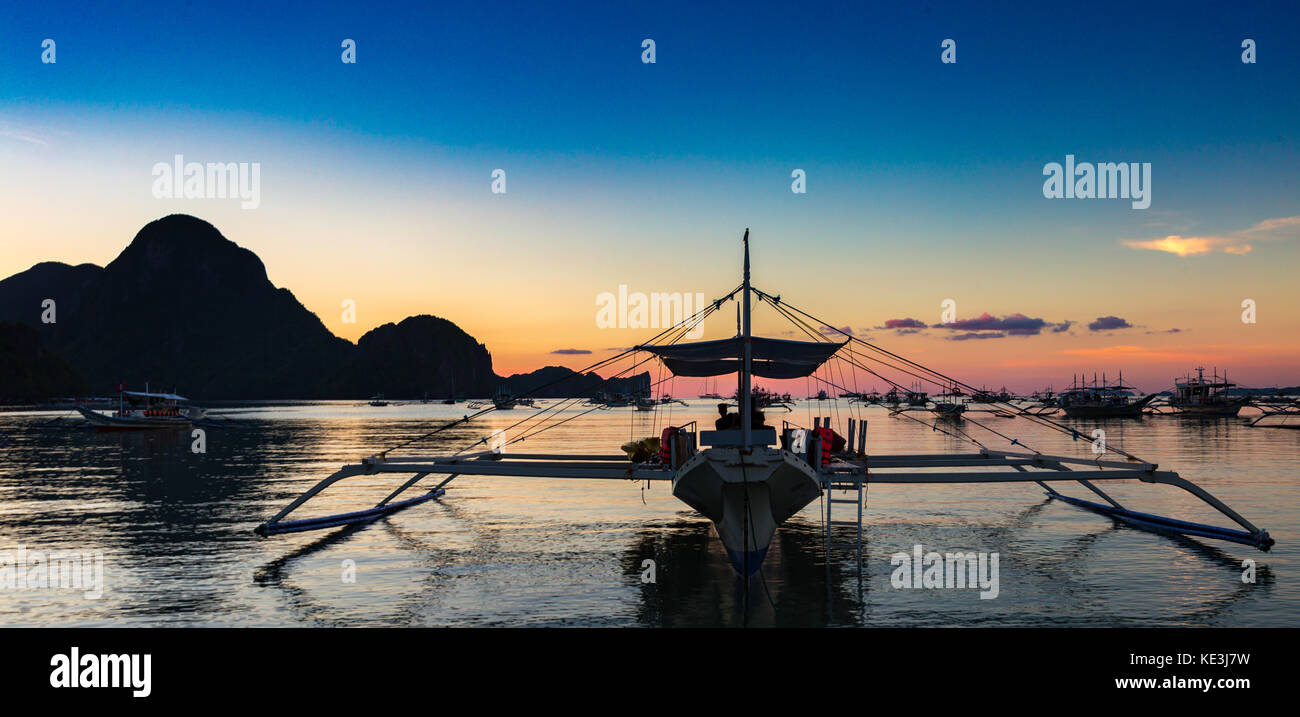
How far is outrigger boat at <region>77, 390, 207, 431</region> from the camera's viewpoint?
7375cm

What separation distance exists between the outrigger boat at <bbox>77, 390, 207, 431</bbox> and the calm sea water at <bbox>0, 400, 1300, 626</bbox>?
44.7 meters

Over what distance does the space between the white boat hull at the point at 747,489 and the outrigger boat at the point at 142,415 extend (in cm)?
7400

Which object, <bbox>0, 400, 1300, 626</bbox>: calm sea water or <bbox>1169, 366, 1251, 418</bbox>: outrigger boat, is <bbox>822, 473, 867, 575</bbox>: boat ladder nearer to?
<bbox>0, 400, 1300, 626</bbox>: calm sea water

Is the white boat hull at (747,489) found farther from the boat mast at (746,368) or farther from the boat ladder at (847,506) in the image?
the boat ladder at (847,506)

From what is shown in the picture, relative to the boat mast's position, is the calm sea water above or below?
below

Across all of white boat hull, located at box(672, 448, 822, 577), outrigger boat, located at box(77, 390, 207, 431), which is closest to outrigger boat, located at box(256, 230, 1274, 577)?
white boat hull, located at box(672, 448, 822, 577)

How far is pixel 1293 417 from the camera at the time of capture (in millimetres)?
102938

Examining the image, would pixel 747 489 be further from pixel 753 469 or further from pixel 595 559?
pixel 595 559

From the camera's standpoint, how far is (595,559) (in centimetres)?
1839

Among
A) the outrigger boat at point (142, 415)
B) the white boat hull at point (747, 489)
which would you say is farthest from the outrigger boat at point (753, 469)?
the outrigger boat at point (142, 415)
